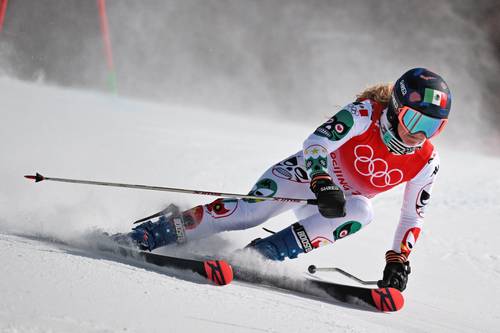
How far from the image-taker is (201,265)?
2.84 metres

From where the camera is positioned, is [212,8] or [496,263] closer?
[496,263]

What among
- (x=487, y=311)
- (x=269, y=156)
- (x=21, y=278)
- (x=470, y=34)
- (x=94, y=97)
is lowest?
(x=21, y=278)

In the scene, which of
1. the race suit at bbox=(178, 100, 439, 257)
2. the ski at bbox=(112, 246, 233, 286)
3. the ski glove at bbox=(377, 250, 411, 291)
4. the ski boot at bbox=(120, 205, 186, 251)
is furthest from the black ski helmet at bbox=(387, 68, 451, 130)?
the ski boot at bbox=(120, 205, 186, 251)

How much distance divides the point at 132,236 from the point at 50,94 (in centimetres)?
683

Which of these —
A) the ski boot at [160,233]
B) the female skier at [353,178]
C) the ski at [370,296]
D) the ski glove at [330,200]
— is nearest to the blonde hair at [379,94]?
the female skier at [353,178]

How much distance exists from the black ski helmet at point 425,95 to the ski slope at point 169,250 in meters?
0.97

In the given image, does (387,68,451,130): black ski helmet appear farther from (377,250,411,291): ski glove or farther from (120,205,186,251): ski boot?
(120,205,186,251): ski boot

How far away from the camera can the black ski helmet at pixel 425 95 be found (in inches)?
120

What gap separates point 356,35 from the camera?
1363cm

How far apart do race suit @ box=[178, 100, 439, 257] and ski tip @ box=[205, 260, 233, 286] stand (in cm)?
57

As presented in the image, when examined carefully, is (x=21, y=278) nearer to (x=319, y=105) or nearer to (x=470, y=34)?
(x=319, y=105)

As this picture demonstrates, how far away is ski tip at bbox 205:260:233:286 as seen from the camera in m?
2.77

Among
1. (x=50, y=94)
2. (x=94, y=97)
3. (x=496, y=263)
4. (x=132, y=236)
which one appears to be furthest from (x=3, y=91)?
(x=496, y=263)

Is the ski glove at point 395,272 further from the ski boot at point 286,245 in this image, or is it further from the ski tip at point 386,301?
the ski boot at point 286,245
